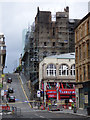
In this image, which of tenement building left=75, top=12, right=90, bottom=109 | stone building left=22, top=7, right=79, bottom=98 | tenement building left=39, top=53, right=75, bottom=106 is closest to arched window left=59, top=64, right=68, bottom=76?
tenement building left=39, top=53, right=75, bottom=106

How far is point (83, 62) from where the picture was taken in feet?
152

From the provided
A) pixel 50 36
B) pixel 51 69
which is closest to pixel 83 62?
pixel 51 69

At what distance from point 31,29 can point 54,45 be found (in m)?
11.0

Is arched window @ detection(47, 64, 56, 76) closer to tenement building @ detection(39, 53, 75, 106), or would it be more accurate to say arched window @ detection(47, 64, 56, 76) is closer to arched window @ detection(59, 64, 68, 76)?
tenement building @ detection(39, 53, 75, 106)

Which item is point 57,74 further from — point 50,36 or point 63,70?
point 50,36

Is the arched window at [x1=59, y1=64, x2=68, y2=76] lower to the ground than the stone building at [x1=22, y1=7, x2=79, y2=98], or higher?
lower

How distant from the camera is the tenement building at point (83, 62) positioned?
43.8 m

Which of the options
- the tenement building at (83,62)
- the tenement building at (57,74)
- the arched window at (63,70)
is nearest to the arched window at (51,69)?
the tenement building at (57,74)

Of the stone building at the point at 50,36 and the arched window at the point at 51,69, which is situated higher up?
the stone building at the point at 50,36

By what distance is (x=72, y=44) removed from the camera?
87.2m

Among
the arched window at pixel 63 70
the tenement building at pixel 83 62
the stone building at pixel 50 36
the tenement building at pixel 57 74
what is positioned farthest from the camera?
the stone building at pixel 50 36

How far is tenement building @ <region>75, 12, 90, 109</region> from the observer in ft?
144

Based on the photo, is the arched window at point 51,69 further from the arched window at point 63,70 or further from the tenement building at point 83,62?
the tenement building at point 83,62

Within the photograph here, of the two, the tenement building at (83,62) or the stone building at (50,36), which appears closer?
the tenement building at (83,62)
